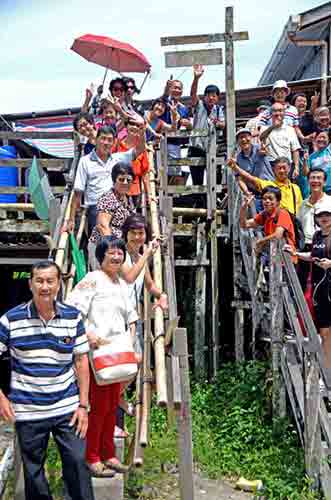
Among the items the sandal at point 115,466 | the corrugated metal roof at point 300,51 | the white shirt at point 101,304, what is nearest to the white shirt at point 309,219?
the white shirt at point 101,304

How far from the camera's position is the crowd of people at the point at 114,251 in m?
3.75

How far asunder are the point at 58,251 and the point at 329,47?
917 centimetres

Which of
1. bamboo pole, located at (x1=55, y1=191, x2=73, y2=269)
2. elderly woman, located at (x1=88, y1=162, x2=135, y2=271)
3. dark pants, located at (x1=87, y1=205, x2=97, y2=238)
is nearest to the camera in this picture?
bamboo pole, located at (x1=55, y1=191, x2=73, y2=269)

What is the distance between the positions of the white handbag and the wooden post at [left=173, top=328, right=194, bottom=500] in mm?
292

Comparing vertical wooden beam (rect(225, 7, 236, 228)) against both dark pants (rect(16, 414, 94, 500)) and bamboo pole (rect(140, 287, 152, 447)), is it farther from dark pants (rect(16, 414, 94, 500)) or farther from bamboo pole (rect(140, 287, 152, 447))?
dark pants (rect(16, 414, 94, 500))

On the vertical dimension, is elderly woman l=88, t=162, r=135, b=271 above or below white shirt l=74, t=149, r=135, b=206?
below

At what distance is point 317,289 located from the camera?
6121mm

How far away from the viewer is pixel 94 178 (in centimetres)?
641

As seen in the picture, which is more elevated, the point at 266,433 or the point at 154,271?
the point at 154,271

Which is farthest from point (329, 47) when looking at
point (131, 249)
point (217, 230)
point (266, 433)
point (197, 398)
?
point (131, 249)

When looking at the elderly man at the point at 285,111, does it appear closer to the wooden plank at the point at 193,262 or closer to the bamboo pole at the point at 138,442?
the wooden plank at the point at 193,262

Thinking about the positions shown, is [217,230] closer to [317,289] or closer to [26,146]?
[317,289]

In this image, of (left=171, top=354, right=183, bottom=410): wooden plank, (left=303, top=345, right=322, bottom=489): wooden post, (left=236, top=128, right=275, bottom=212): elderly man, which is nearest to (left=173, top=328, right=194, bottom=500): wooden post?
(left=171, top=354, right=183, bottom=410): wooden plank

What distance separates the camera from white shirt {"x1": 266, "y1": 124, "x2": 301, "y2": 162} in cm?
868
